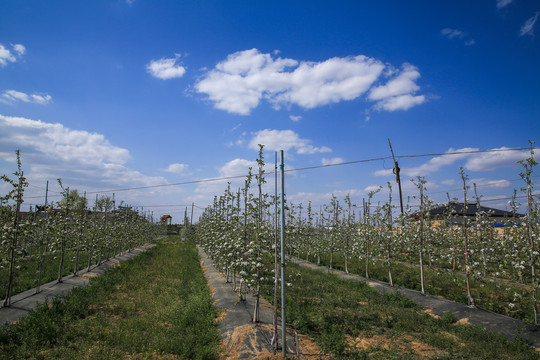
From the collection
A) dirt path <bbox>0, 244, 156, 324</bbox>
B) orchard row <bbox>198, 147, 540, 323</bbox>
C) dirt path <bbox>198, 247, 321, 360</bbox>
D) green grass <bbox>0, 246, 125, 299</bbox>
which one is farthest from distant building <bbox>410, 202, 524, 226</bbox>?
green grass <bbox>0, 246, 125, 299</bbox>

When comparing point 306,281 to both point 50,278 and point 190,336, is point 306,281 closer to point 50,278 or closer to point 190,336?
point 190,336

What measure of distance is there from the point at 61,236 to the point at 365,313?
19549 millimetres

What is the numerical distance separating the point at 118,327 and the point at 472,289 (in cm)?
2040

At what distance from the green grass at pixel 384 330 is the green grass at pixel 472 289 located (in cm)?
257

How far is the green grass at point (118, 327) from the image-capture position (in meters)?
8.95

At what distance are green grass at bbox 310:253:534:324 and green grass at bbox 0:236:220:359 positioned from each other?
12925mm

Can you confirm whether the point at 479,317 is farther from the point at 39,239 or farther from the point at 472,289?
the point at 39,239

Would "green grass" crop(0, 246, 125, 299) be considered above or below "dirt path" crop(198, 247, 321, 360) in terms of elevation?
above

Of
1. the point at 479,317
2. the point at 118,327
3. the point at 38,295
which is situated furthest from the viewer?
the point at 38,295

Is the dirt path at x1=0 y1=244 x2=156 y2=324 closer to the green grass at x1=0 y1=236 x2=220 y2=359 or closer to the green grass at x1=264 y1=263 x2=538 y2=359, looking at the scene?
the green grass at x1=0 y1=236 x2=220 y2=359

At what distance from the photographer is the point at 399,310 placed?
13.5 metres

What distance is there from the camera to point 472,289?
17.3m

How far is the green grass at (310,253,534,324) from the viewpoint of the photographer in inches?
532

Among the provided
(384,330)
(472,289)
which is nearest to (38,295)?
(384,330)
